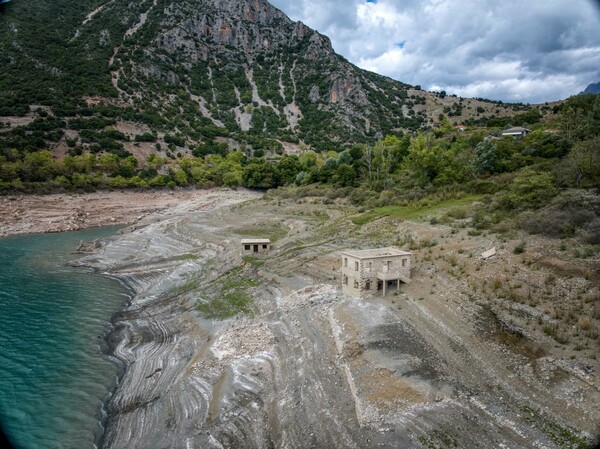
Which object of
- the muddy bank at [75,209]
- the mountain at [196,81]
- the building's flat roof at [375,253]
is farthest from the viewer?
the mountain at [196,81]

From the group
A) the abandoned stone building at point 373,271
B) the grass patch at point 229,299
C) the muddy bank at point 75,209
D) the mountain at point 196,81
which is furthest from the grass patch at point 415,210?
the mountain at point 196,81

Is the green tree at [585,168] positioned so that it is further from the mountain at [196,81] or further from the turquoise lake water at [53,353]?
the mountain at [196,81]

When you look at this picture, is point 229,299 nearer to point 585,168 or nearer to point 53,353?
point 53,353

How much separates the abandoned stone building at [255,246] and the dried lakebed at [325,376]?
595 cm

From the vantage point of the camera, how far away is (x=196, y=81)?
392ft

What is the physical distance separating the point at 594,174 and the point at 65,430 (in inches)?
1233

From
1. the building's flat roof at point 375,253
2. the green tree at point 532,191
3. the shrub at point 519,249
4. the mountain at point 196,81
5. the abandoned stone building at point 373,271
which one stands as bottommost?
the abandoned stone building at point 373,271

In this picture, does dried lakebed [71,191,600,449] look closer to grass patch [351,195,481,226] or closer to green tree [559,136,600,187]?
grass patch [351,195,481,226]

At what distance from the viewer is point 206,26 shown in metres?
132

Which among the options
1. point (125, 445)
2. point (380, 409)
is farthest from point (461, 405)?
point (125, 445)

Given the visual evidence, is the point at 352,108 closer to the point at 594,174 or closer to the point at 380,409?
the point at 594,174

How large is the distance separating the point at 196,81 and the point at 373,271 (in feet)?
369

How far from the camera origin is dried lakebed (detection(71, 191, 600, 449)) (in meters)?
11.8

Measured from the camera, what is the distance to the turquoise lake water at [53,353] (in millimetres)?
14344
